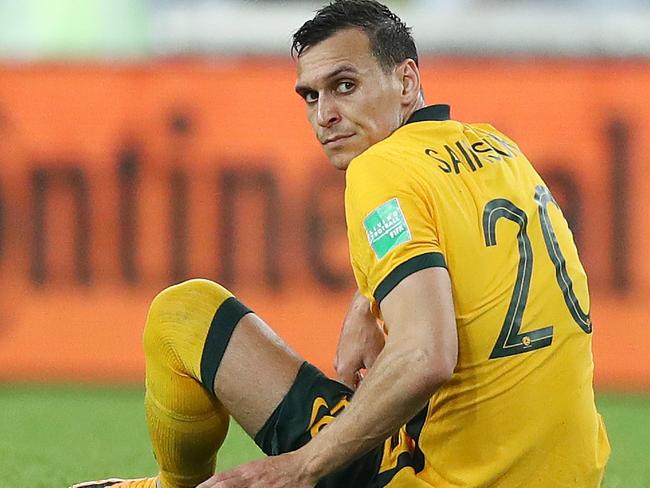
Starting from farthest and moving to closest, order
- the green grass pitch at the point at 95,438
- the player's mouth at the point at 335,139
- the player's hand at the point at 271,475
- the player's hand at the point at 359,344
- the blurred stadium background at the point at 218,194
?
the blurred stadium background at the point at 218,194
the green grass pitch at the point at 95,438
the player's hand at the point at 359,344
the player's mouth at the point at 335,139
the player's hand at the point at 271,475

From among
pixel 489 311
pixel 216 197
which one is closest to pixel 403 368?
pixel 489 311

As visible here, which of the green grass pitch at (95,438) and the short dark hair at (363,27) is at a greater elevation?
the short dark hair at (363,27)

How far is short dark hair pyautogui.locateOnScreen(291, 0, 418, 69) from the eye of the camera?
8.87 ft

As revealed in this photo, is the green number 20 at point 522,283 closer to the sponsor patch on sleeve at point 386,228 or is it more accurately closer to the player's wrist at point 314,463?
the sponsor patch on sleeve at point 386,228

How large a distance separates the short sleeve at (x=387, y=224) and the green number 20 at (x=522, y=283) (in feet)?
0.51

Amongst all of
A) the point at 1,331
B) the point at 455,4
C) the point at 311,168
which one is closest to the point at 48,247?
the point at 1,331

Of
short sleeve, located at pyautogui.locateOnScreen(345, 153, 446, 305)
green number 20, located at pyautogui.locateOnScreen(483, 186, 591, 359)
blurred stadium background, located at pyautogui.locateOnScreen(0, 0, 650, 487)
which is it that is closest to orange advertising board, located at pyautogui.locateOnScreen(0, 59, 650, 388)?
blurred stadium background, located at pyautogui.locateOnScreen(0, 0, 650, 487)

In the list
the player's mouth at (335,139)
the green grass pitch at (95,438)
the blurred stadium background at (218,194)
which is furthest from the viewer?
the blurred stadium background at (218,194)

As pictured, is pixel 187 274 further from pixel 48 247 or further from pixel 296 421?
pixel 296 421

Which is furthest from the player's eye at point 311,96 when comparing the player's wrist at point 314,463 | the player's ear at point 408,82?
the player's wrist at point 314,463

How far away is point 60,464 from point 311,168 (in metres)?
2.99

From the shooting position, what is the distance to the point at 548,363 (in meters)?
2.46

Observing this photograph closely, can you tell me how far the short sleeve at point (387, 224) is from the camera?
2.26 m

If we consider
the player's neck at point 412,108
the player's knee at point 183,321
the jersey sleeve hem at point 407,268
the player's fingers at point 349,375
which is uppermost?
the player's neck at point 412,108
